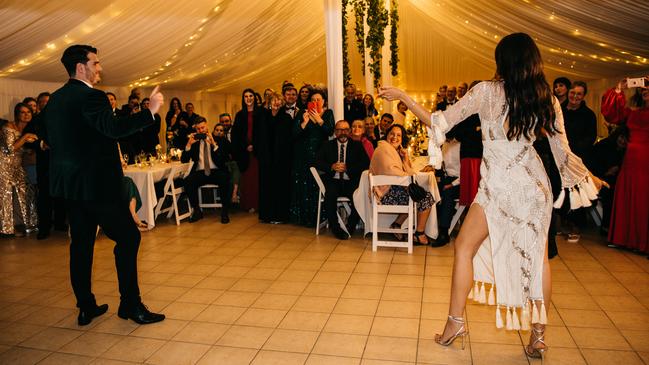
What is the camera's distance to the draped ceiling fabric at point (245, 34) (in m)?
5.42

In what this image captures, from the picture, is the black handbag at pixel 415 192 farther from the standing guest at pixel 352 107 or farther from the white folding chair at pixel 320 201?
the standing guest at pixel 352 107

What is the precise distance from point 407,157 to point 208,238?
230cm

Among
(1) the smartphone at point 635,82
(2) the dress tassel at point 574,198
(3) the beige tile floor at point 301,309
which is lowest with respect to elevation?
(3) the beige tile floor at point 301,309

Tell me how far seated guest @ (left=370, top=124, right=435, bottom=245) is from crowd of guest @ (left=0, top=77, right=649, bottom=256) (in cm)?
1

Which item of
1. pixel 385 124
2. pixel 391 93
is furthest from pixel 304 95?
pixel 391 93

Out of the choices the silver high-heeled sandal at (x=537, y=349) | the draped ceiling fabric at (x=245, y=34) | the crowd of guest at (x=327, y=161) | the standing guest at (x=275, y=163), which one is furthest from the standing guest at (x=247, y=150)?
the silver high-heeled sandal at (x=537, y=349)

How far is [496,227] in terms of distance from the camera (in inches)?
102

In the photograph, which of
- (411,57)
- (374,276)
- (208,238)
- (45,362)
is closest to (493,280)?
(374,276)

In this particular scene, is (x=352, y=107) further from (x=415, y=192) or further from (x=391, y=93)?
(x=391, y=93)

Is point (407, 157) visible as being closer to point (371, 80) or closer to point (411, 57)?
point (371, 80)

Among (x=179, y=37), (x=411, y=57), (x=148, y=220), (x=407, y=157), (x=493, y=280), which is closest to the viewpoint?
(x=493, y=280)

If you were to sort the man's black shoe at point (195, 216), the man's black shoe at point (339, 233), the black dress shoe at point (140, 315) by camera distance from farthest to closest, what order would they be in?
the man's black shoe at point (195, 216), the man's black shoe at point (339, 233), the black dress shoe at point (140, 315)

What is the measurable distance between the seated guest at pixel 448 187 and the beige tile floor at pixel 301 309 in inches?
16.8

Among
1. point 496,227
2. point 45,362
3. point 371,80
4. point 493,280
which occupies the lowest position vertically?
point 45,362
